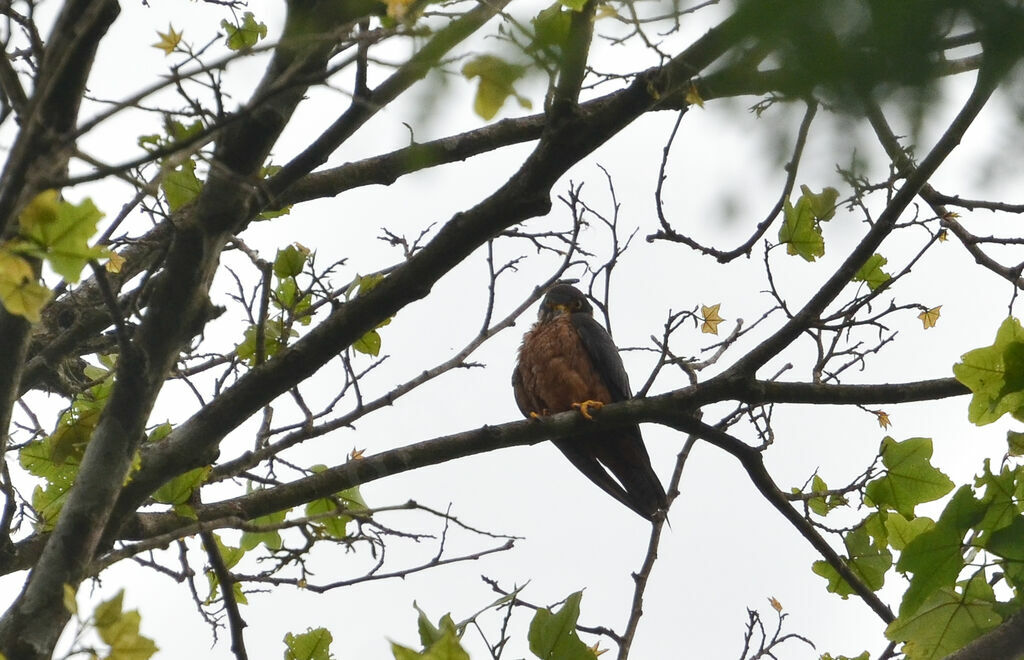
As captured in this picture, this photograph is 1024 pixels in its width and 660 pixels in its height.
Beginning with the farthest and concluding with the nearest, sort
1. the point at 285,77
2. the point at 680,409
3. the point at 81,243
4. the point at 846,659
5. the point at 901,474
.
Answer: the point at 846,659 → the point at 901,474 → the point at 680,409 → the point at 285,77 → the point at 81,243

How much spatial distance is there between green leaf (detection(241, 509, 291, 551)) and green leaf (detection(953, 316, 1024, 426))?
2.29 meters

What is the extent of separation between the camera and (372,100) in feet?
7.91

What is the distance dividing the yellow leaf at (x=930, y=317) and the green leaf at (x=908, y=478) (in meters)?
1.15

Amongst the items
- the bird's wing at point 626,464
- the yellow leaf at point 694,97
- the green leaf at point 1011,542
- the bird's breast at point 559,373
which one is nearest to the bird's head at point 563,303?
the bird's breast at point 559,373

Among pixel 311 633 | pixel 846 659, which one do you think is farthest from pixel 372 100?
pixel 846 659

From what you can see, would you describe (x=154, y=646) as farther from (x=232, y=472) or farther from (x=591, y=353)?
(x=591, y=353)

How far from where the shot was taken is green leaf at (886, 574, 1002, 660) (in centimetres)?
271

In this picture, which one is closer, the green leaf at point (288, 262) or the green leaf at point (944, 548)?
the green leaf at point (944, 548)

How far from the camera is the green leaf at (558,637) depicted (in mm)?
2363

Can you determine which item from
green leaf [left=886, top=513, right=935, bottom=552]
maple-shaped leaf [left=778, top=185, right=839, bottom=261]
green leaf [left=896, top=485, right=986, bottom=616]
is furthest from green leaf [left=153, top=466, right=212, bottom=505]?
green leaf [left=886, top=513, right=935, bottom=552]

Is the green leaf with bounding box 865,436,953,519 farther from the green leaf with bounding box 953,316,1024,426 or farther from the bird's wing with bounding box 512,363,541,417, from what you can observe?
the bird's wing with bounding box 512,363,541,417

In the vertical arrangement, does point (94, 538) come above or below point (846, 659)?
below

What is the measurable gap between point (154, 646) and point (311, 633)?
137 centimetres

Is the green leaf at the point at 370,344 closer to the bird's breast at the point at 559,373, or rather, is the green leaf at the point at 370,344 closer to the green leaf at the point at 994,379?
the green leaf at the point at 994,379
